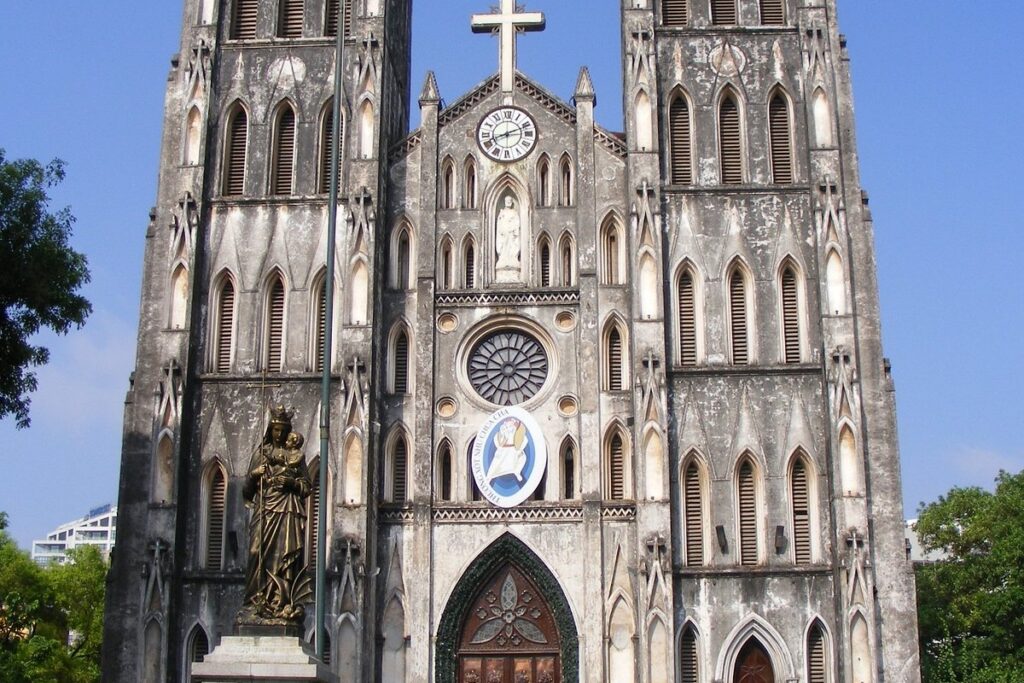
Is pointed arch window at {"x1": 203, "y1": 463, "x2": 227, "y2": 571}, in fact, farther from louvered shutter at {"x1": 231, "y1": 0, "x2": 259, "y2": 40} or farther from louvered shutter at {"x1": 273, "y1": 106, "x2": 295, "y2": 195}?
louvered shutter at {"x1": 231, "y1": 0, "x2": 259, "y2": 40}

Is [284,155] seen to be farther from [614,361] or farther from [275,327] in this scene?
[614,361]

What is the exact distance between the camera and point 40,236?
2222cm

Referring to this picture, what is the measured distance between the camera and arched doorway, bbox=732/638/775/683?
27.2 m

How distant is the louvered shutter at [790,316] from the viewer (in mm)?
29047

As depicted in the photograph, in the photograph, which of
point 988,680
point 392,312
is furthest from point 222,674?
point 988,680

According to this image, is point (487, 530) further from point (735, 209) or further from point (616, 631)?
point (735, 209)

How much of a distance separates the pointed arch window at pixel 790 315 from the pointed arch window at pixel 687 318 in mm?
1789

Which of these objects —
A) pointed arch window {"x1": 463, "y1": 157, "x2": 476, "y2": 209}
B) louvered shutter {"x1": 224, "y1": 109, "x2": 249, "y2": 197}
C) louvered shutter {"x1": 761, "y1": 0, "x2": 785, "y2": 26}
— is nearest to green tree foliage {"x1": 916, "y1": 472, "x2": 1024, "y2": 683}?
louvered shutter {"x1": 761, "y1": 0, "x2": 785, "y2": 26}

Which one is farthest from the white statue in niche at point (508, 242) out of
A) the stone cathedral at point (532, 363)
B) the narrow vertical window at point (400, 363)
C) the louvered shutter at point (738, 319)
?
the louvered shutter at point (738, 319)

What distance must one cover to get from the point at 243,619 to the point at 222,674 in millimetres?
1007

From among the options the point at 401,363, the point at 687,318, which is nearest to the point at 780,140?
the point at 687,318

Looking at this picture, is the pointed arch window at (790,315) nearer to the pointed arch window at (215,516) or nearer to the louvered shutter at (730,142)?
the louvered shutter at (730,142)

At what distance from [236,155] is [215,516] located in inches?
308

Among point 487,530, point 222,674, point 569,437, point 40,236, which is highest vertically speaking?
point 40,236
